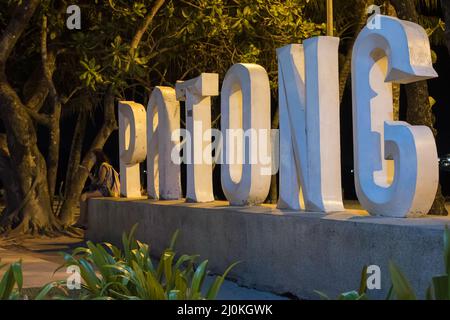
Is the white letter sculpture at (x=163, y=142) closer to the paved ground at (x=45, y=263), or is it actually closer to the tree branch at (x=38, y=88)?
the paved ground at (x=45, y=263)

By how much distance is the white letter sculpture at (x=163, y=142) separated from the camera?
12.4 meters

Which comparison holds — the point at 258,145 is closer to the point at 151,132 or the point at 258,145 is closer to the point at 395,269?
the point at 151,132

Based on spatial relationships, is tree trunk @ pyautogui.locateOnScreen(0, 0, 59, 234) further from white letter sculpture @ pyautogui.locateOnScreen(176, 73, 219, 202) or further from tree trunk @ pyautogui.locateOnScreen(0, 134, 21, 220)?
white letter sculpture @ pyautogui.locateOnScreen(176, 73, 219, 202)

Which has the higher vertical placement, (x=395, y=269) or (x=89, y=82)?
(x=89, y=82)

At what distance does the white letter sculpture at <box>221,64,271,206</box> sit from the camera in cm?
1001

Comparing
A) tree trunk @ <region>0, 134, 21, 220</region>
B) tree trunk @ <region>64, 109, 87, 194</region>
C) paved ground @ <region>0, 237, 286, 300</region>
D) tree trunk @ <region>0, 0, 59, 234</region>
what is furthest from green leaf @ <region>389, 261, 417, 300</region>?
tree trunk @ <region>64, 109, 87, 194</region>

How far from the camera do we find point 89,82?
48.3ft

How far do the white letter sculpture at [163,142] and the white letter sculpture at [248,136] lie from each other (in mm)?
1792

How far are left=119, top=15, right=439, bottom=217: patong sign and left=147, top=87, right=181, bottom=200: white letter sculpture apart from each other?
1.5 inches

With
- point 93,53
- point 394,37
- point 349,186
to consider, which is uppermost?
point 93,53

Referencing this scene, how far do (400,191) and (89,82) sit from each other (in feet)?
27.7

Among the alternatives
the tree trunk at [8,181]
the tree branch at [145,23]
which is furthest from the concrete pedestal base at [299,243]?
the tree trunk at [8,181]
